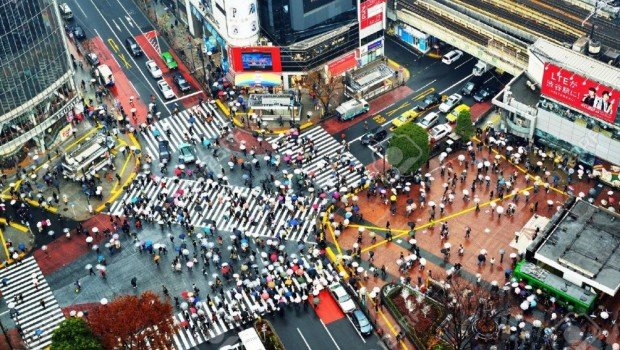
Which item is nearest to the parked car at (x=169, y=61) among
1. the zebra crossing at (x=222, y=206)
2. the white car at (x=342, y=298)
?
the zebra crossing at (x=222, y=206)

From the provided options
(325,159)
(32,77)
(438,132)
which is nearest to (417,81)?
(438,132)

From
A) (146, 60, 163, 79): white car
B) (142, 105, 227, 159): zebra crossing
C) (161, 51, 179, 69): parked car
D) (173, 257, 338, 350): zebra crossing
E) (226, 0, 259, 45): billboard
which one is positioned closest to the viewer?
(173, 257, 338, 350): zebra crossing

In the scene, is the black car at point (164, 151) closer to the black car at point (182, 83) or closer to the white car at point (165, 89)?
the white car at point (165, 89)

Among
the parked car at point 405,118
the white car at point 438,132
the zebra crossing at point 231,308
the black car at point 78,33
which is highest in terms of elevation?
the black car at point 78,33

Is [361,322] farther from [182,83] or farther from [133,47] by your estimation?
[133,47]

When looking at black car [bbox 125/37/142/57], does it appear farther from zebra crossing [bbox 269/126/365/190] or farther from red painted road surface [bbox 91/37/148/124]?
zebra crossing [bbox 269/126/365/190]

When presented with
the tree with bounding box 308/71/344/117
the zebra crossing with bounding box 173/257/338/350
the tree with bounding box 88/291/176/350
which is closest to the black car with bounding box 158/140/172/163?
the tree with bounding box 308/71/344/117

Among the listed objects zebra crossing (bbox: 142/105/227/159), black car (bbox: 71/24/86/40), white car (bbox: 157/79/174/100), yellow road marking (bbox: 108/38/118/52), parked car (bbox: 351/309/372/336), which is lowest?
parked car (bbox: 351/309/372/336)
